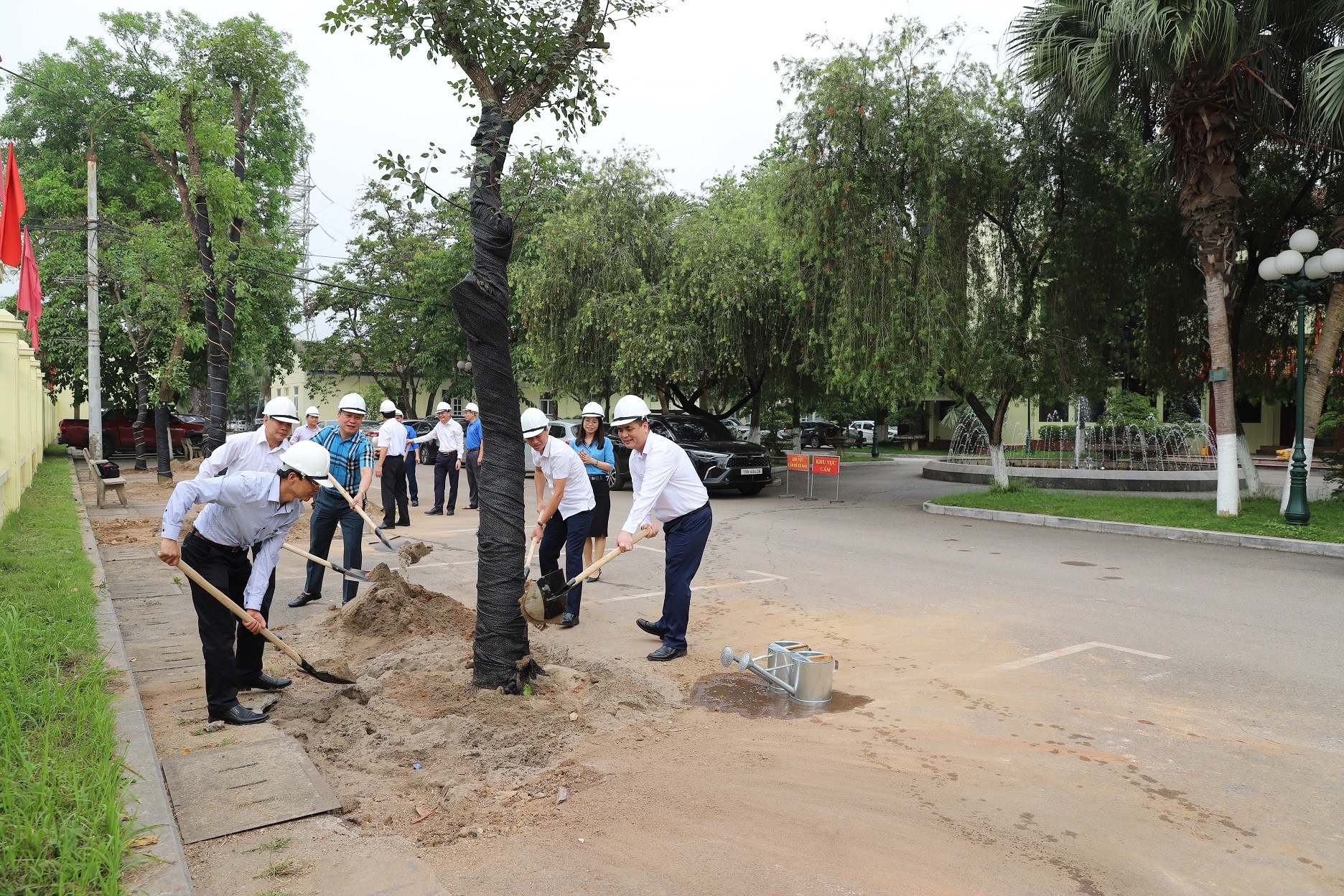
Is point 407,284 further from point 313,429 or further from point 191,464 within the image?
point 313,429

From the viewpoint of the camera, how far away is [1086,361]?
16078 mm

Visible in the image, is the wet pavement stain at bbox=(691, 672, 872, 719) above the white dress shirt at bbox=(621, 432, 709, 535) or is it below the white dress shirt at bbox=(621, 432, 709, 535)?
below

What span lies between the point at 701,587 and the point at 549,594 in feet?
10.8

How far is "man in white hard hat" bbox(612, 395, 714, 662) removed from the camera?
634cm

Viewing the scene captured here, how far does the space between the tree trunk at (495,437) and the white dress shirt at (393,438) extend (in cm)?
791

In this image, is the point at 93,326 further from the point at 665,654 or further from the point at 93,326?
the point at 665,654

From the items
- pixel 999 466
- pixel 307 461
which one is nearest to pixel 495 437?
pixel 307 461

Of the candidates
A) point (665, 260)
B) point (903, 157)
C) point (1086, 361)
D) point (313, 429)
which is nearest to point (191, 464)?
point (665, 260)

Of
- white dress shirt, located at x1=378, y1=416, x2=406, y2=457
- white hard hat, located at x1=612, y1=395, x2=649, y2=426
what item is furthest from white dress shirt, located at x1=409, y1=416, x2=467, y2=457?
white hard hat, located at x1=612, y1=395, x2=649, y2=426

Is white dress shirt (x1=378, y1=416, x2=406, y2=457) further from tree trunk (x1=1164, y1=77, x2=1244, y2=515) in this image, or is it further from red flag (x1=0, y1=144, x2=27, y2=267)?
tree trunk (x1=1164, y1=77, x2=1244, y2=515)

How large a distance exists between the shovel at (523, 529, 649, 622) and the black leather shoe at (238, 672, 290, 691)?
153 cm

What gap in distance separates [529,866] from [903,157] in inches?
567

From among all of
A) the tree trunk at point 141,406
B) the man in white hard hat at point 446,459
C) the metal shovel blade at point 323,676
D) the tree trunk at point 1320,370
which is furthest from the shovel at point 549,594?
the tree trunk at point 141,406

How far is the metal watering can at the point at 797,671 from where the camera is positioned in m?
5.33
